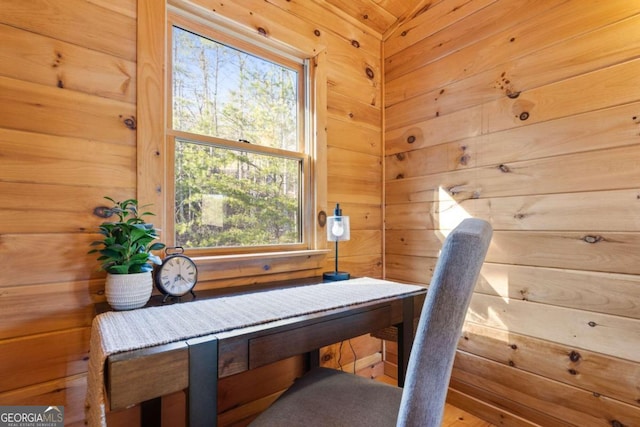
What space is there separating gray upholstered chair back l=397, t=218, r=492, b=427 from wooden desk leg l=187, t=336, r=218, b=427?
0.47 m

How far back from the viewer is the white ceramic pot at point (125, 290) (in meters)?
1.07

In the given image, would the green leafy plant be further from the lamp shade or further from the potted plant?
the lamp shade

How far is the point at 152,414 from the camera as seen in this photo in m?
1.14

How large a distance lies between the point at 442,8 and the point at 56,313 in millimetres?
2462

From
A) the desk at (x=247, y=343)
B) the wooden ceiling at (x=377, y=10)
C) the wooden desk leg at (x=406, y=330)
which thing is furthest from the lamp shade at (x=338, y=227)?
the wooden ceiling at (x=377, y=10)

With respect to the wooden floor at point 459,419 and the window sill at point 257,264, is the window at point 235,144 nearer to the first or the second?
the window sill at point 257,264

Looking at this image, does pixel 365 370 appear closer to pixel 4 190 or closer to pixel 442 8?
pixel 4 190

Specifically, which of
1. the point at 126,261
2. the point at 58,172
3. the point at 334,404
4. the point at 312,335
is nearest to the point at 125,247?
the point at 126,261

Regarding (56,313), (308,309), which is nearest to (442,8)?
(308,309)

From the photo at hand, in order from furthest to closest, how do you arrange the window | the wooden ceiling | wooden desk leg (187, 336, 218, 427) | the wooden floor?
1. the wooden ceiling
2. the wooden floor
3. the window
4. wooden desk leg (187, 336, 218, 427)

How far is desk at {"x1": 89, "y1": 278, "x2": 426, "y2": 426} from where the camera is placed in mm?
732

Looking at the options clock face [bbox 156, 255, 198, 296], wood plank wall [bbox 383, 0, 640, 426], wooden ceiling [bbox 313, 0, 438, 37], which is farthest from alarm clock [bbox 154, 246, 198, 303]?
wooden ceiling [bbox 313, 0, 438, 37]

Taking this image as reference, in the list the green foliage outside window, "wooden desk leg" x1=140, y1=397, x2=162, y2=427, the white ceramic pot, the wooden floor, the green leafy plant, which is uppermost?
the green foliage outside window

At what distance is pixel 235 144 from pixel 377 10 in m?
1.35
